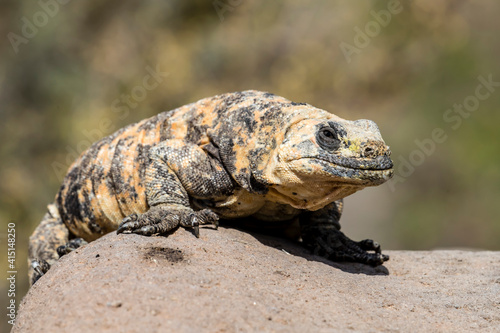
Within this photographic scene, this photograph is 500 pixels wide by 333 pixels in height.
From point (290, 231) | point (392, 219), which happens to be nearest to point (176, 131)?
point (290, 231)

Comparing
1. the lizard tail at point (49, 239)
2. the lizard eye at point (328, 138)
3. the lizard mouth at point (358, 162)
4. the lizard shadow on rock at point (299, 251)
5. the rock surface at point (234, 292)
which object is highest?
the lizard tail at point (49, 239)

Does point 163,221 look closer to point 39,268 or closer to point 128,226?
point 128,226

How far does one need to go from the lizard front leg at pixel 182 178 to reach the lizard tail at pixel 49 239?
228 centimetres

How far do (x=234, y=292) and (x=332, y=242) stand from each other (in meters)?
2.52

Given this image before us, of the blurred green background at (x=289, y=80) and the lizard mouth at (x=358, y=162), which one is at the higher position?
the blurred green background at (x=289, y=80)

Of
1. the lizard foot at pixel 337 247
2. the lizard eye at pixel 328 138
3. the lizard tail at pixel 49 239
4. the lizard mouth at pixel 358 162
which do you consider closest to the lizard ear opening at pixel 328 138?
the lizard eye at pixel 328 138

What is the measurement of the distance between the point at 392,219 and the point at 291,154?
11.4 meters

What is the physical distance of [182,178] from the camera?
6.60 metres

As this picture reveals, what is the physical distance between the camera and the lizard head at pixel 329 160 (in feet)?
18.1

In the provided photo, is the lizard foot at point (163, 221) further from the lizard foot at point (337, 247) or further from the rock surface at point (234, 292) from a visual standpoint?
the lizard foot at point (337, 247)

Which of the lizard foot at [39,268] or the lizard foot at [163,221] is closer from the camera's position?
the lizard foot at [163,221]

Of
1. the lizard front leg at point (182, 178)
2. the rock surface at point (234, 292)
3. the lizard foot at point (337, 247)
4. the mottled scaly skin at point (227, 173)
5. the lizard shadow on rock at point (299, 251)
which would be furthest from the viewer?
the lizard foot at point (337, 247)

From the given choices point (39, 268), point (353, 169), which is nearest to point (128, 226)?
point (39, 268)

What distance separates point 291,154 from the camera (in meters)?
5.66
